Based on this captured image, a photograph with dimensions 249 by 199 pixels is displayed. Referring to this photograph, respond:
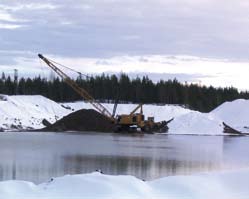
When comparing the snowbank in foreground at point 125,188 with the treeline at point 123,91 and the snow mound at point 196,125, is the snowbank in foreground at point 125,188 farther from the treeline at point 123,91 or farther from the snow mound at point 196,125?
the treeline at point 123,91

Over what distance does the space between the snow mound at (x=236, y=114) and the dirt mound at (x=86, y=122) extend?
19088 mm

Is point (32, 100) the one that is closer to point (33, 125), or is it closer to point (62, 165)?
point (33, 125)

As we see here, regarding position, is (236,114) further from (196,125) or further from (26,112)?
(26,112)

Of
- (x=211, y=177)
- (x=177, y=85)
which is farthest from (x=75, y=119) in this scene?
(x=211, y=177)

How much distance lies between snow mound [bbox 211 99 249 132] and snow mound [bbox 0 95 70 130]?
2512 cm

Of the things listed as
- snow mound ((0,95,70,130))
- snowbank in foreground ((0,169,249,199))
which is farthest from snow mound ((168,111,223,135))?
snowbank in foreground ((0,169,249,199))

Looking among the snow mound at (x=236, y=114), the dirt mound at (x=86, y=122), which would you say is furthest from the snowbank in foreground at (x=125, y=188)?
the snow mound at (x=236, y=114)

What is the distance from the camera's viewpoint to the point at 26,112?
7838 cm

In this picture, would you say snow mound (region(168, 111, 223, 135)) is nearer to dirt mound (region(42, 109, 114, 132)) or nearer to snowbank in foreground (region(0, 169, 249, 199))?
dirt mound (region(42, 109, 114, 132))

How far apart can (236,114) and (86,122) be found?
26.8 m

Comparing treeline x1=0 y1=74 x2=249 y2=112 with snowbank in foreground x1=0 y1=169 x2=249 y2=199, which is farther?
treeline x1=0 y1=74 x2=249 y2=112

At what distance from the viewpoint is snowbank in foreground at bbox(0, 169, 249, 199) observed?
1232 cm

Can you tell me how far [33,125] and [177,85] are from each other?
54.1 metres

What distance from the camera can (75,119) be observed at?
74812mm
